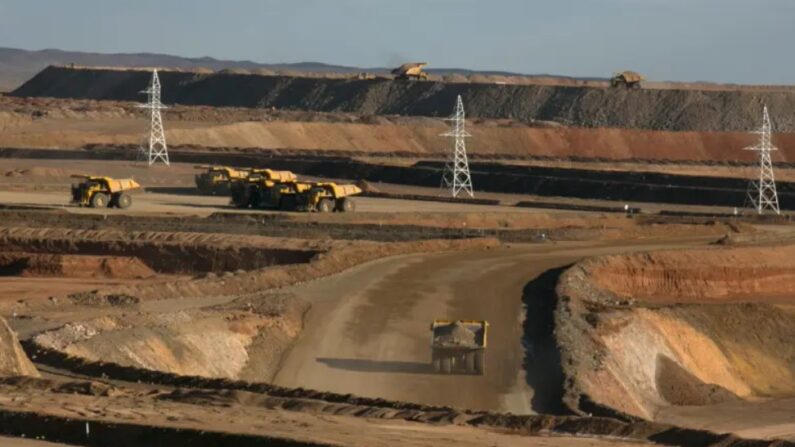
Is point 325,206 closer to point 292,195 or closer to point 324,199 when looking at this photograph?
point 324,199

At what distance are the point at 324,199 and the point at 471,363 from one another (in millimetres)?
37332

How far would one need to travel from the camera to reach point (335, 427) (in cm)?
2172

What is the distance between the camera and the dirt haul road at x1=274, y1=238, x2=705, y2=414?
1192 inches

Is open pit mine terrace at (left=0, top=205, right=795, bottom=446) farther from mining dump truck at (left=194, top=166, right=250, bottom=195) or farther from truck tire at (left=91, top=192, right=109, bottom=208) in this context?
mining dump truck at (left=194, top=166, right=250, bottom=195)

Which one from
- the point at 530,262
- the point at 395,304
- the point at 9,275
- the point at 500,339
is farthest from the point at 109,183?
the point at 500,339

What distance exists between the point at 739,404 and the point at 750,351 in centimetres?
835

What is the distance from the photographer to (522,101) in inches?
6526

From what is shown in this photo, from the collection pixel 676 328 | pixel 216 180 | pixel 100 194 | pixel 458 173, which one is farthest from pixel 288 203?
pixel 676 328

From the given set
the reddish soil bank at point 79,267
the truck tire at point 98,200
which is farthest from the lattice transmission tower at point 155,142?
the reddish soil bank at point 79,267

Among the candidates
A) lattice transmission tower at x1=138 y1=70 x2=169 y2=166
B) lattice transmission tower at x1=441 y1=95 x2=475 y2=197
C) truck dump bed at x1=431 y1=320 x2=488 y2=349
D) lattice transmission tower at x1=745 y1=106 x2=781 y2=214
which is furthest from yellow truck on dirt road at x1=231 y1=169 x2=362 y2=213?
truck dump bed at x1=431 y1=320 x2=488 y2=349

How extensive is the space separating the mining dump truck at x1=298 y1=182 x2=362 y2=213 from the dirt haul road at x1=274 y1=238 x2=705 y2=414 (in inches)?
678

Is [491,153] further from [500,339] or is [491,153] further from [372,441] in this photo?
[372,441]

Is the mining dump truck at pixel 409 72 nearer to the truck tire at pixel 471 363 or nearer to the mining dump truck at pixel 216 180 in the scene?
the mining dump truck at pixel 216 180

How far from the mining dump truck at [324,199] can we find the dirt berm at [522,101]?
82.2 metres
